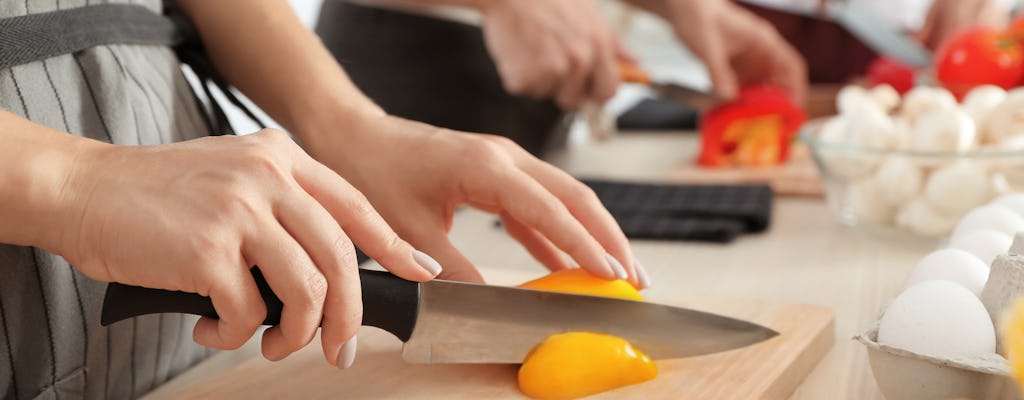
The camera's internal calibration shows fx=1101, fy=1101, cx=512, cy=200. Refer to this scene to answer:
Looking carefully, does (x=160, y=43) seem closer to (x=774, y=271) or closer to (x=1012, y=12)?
(x=774, y=271)

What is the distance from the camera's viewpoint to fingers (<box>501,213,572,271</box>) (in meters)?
0.88

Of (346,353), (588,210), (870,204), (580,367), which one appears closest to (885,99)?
(870,204)

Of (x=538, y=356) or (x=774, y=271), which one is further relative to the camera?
(x=774, y=271)

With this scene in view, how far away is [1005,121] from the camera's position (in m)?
1.13

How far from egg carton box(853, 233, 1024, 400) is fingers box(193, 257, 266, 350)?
0.35 meters

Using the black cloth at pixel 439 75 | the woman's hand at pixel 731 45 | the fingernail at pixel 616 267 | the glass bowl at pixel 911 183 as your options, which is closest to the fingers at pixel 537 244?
the fingernail at pixel 616 267

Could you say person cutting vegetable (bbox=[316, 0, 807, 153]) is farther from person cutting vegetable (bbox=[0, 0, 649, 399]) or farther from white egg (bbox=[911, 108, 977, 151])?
person cutting vegetable (bbox=[0, 0, 649, 399])

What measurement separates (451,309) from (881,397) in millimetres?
295

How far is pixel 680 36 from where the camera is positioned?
5.81 feet

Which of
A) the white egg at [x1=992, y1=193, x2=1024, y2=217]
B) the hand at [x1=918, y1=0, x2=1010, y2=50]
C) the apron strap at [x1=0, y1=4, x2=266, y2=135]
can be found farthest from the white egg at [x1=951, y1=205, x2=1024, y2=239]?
the hand at [x1=918, y1=0, x2=1010, y2=50]

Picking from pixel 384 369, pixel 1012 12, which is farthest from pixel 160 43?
pixel 1012 12

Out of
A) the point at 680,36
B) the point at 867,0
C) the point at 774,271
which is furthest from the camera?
the point at 867,0

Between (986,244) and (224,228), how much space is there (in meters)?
0.51

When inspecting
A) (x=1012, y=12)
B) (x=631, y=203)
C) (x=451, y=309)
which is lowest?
(x=631, y=203)
